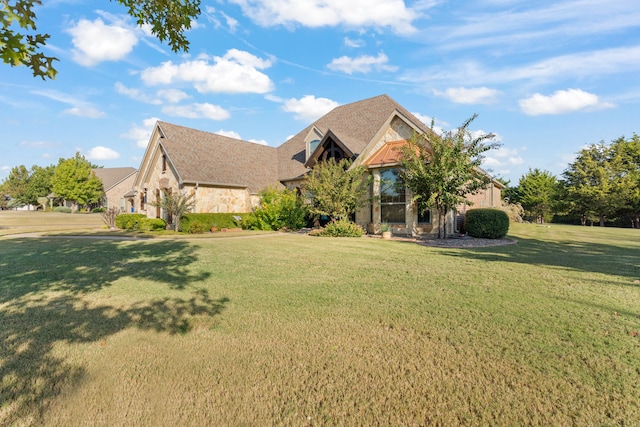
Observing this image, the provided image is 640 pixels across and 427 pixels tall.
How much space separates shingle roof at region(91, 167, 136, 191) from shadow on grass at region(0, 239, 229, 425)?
5130 cm

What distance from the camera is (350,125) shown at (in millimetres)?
24484

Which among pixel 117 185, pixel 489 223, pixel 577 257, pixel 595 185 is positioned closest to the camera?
pixel 577 257

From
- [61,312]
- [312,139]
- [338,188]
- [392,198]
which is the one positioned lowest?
[61,312]

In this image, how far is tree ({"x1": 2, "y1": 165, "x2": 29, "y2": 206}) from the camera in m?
70.9

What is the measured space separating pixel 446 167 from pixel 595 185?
29.9 m

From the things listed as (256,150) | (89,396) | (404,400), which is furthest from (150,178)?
(404,400)

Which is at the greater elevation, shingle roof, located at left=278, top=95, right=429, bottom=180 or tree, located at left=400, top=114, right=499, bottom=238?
shingle roof, located at left=278, top=95, right=429, bottom=180

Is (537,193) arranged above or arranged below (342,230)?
above

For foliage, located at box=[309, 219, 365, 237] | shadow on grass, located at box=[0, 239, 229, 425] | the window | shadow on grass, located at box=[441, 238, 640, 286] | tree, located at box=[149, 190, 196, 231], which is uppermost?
tree, located at box=[149, 190, 196, 231]

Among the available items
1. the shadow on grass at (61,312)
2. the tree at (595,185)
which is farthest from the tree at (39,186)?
the tree at (595,185)

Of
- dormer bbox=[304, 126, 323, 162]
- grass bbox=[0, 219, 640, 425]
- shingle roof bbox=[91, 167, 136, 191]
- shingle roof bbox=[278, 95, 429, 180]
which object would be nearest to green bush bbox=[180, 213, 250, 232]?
shingle roof bbox=[278, 95, 429, 180]

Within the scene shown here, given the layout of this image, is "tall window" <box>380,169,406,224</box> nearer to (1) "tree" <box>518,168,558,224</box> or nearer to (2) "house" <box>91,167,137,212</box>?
(1) "tree" <box>518,168,558,224</box>

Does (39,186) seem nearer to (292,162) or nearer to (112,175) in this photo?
(112,175)

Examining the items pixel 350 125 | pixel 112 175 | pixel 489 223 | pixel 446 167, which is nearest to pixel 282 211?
pixel 350 125
